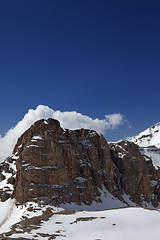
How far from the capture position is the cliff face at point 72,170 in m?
68.9

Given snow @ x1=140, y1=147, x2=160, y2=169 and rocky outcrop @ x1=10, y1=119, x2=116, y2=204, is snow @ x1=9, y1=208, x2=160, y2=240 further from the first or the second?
snow @ x1=140, y1=147, x2=160, y2=169

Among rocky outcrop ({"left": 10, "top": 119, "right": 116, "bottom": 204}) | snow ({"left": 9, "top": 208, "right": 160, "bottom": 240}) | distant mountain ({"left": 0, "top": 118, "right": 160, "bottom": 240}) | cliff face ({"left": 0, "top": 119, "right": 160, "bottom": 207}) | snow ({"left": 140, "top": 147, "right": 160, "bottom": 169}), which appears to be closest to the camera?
snow ({"left": 9, "top": 208, "right": 160, "bottom": 240})

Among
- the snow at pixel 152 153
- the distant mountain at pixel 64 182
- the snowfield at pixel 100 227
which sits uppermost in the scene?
the snow at pixel 152 153

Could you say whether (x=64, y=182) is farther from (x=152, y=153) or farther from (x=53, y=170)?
(x=152, y=153)

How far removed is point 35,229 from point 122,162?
76.4 m

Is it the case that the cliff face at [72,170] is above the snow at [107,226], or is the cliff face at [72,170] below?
above

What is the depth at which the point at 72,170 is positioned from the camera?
78188 millimetres

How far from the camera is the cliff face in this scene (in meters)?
68.9

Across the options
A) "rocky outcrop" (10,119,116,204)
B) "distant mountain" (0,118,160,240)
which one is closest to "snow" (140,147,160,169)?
"distant mountain" (0,118,160,240)

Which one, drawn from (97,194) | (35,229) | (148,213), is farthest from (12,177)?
(148,213)

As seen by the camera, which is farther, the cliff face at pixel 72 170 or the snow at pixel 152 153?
the snow at pixel 152 153

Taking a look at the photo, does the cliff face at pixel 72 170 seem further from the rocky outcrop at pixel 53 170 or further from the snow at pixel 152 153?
the snow at pixel 152 153

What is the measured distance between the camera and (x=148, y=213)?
3912 cm

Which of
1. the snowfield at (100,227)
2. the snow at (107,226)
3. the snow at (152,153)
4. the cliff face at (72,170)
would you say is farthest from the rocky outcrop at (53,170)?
the snow at (152,153)
